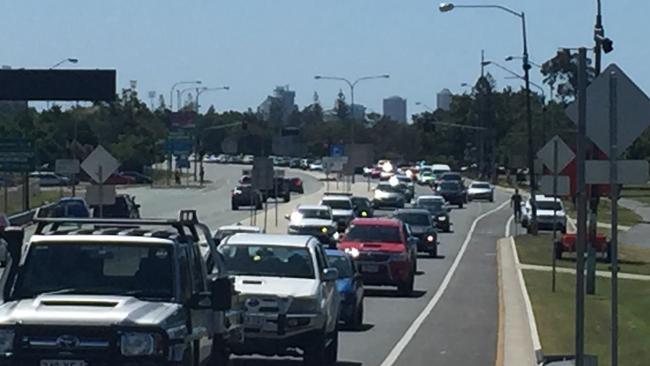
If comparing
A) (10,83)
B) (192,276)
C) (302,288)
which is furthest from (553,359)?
(10,83)

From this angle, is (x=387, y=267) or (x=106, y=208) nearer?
(x=387, y=267)

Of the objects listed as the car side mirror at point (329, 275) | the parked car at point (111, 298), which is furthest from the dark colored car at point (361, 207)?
the parked car at point (111, 298)

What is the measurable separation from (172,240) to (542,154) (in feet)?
67.6

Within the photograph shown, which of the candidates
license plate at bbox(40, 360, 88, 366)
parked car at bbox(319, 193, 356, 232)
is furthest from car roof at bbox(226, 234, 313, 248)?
parked car at bbox(319, 193, 356, 232)

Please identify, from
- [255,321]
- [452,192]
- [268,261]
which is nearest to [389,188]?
[452,192]

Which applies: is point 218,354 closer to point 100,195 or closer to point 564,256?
point 100,195

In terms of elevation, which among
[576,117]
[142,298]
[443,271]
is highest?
[576,117]

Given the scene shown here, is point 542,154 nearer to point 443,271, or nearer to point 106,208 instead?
point 443,271

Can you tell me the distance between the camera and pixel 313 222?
168 ft

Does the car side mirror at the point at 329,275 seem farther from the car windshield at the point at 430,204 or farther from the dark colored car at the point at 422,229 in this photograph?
the car windshield at the point at 430,204

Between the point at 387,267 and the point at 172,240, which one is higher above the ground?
the point at 172,240

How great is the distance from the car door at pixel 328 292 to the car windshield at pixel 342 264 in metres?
3.69

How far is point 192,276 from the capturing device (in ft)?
42.6

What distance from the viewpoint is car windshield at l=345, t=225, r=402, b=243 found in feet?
112
